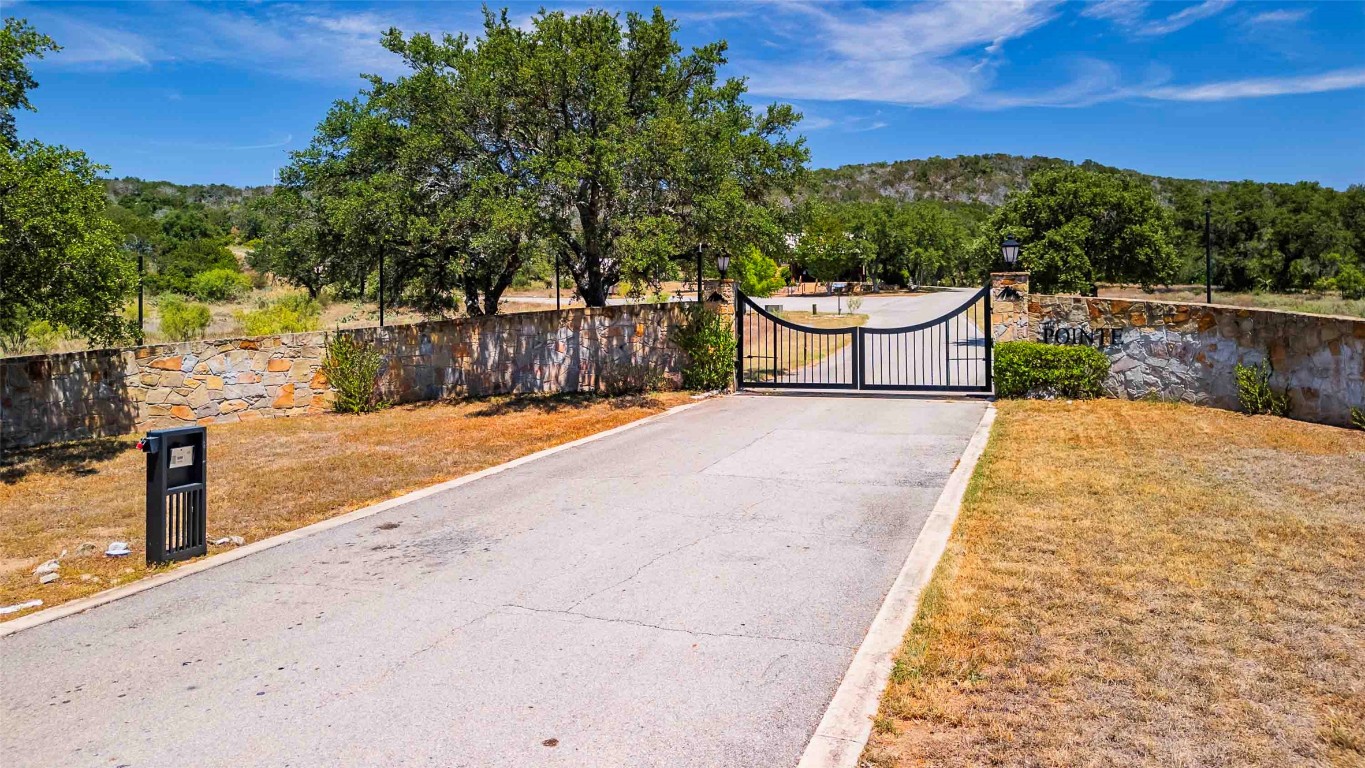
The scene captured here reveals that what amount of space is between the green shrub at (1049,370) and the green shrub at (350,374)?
1094cm

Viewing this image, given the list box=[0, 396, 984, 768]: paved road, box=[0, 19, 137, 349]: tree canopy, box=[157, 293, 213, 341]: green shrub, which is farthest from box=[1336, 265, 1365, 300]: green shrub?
box=[0, 19, 137, 349]: tree canopy

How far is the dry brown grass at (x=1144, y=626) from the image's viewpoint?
3629 millimetres

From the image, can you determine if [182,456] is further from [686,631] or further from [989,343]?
[989,343]

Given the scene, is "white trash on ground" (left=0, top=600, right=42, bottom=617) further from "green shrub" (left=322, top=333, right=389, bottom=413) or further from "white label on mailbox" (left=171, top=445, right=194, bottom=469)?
"green shrub" (left=322, top=333, right=389, bottom=413)

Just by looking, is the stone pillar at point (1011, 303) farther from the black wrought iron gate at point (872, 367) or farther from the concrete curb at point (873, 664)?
the concrete curb at point (873, 664)

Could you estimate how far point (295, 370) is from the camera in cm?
1538

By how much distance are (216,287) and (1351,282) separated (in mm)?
53165

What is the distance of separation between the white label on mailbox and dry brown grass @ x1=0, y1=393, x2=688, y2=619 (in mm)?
815

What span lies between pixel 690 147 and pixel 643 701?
1128 centimetres

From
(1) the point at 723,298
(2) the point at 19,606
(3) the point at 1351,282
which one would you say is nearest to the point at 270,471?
(2) the point at 19,606

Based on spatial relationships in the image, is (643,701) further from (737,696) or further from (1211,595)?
(1211,595)

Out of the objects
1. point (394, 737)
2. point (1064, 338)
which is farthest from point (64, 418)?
point (1064, 338)

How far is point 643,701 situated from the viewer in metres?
4.12

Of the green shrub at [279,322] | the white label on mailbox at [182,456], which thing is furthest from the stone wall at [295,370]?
the white label on mailbox at [182,456]
